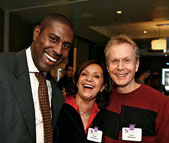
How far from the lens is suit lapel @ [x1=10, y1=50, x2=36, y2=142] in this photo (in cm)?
118

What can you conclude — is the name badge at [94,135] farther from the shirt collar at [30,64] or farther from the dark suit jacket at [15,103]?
the shirt collar at [30,64]

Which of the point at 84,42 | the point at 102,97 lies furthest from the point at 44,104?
the point at 84,42

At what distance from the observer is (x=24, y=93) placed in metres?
1.21

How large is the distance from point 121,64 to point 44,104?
68 centimetres

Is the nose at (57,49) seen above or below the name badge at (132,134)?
above

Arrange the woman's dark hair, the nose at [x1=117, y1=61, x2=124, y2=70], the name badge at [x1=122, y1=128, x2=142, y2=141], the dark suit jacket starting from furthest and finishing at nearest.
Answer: the woman's dark hair, the nose at [x1=117, y1=61, x2=124, y2=70], the name badge at [x1=122, y1=128, x2=142, y2=141], the dark suit jacket

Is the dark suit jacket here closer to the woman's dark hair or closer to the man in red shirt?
the man in red shirt

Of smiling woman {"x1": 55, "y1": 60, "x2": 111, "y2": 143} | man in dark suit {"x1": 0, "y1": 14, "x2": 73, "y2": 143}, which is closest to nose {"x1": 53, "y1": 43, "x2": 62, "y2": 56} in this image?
man in dark suit {"x1": 0, "y1": 14, "x2": 73, "y2": 143}

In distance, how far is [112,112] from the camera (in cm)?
166

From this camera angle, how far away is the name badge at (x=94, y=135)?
5.50 ft

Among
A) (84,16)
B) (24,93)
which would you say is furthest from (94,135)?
(84,16)

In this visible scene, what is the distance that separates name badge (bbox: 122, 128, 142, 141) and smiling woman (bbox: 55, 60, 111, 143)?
325mm

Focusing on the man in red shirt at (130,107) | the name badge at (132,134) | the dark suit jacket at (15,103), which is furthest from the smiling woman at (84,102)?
the dark suit jacket at (15,103)

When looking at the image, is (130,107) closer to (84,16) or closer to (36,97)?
(36,97)
